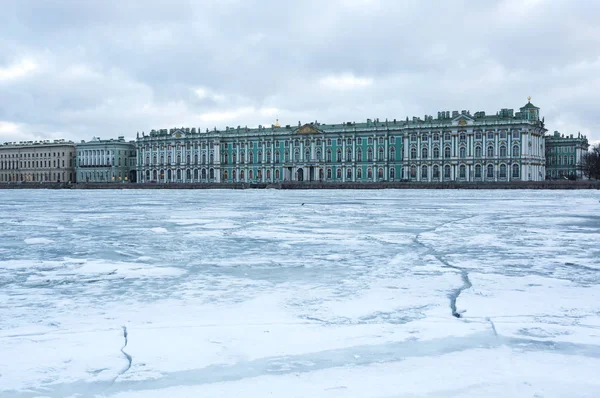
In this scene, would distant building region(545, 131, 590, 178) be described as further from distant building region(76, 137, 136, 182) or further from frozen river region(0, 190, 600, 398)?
frozen river region(0, 190, 600, 398)

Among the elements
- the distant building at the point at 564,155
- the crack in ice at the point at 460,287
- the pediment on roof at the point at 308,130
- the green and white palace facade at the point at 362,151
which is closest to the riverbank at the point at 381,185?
the green and white palace facade at the point at 362,151

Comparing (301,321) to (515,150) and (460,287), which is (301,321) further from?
(515,150)

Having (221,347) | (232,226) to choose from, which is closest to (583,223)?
(232,226)

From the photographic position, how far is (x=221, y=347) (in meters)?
4.59

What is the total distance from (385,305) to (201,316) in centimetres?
175

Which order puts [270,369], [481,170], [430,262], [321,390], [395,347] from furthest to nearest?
1. [481,170]
2. [430,262]
3. [395,347]
4. [270,369]
5. [321,390]

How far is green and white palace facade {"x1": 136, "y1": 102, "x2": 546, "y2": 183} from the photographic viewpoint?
8388 cm

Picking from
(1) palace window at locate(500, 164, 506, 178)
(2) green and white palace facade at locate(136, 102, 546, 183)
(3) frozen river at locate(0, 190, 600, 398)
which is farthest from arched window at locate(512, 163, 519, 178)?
(3) frozen river at locate(0, 190, 600, 398)

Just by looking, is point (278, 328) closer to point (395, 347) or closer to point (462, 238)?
point (395, 347)

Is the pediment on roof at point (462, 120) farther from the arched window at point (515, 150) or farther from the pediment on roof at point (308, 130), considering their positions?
the pediment on roof at point (308, 130)

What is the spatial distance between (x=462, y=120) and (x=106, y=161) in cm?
6450

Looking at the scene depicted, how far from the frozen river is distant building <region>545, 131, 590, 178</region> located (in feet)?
325

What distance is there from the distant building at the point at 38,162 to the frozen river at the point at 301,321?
116050 mm

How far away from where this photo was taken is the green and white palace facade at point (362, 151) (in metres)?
83.9
